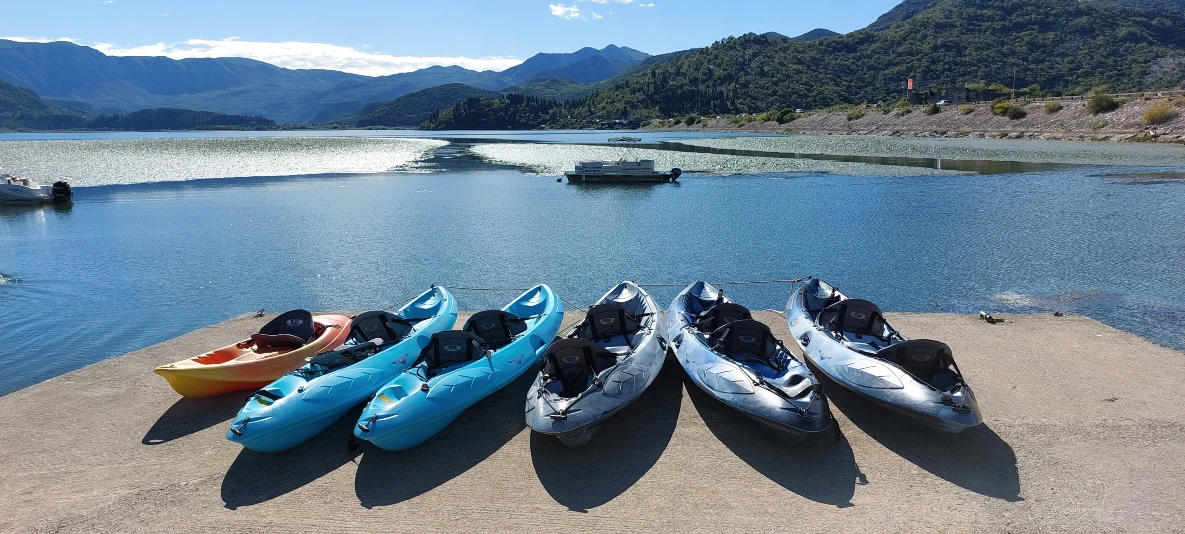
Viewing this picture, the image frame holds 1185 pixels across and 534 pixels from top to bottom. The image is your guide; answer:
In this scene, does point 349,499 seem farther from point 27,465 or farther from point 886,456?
point 886,456

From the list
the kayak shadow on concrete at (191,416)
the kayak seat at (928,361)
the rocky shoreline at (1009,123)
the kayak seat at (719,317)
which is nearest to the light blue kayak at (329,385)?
the kayak shadow on concrete at (191,416)

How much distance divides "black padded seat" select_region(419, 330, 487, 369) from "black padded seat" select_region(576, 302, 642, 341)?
7.51 feet

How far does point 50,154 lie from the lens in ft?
305

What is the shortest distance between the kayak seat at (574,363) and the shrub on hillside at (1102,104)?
285 feet

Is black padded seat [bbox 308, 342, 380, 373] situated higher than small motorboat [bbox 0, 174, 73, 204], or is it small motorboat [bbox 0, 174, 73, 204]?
small motorboat [bbox 0, 174, 73, 204]

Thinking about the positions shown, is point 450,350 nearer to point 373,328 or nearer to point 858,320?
point 373,328

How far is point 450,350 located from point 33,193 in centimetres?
5124

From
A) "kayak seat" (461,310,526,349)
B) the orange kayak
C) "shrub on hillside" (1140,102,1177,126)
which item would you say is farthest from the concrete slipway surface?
"shrub on hillside" (1140,102,1177,126)

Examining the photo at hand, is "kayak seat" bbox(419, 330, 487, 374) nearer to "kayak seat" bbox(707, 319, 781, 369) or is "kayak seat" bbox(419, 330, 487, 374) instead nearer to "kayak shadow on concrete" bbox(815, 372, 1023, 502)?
"kayak seat" bbox(707, 319, 781, 369)

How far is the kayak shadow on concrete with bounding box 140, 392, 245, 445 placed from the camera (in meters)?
9.85

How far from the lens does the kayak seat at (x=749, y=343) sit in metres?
10.6

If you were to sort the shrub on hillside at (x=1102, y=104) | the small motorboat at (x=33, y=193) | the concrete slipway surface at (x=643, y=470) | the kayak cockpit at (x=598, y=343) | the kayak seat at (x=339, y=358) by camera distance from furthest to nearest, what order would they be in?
1. the shrub on hillside at (x=1102, y=104)
2. the small motorboat at (x=33, y=193)
3. the kayak seat at (x=339, y=358)
4. the kayak cockpit at (x=598, y=343)
5. the concrete slipway surface at (x=643, y=470)

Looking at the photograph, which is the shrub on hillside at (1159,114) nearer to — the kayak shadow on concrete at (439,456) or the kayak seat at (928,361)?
the kayak seat at (928,361)

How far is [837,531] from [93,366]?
46.6ft
